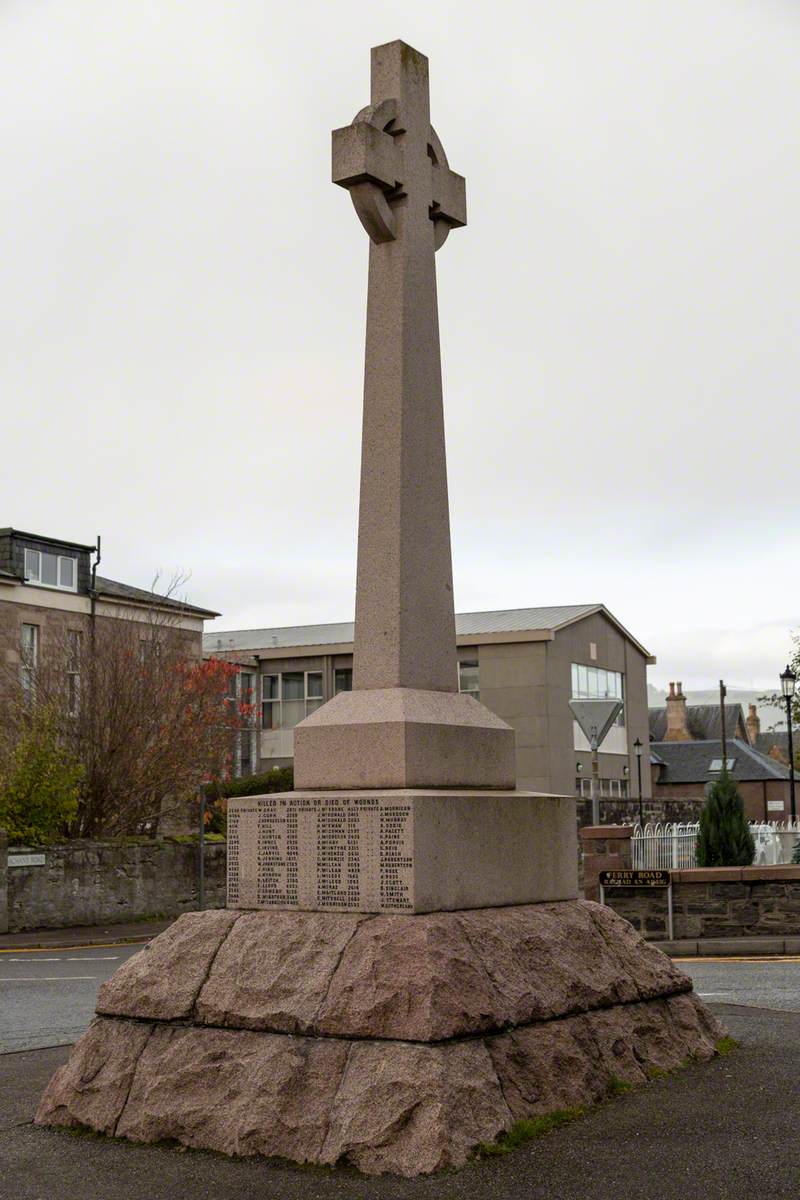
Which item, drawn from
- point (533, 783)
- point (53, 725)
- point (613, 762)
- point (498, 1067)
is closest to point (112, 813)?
point (53, 725)

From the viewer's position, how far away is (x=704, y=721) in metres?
96.9

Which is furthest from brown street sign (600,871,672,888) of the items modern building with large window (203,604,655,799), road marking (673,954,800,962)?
modern building with large window (203,604,655,799)

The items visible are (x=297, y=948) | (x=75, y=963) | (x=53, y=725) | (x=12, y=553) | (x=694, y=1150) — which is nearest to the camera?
(x=694, y=1150)

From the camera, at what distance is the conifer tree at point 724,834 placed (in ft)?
65.8

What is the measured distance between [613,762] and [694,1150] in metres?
46.2

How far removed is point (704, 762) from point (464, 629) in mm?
24986

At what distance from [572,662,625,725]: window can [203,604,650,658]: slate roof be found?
1.78 m

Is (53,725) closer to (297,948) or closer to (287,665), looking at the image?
(297,948)

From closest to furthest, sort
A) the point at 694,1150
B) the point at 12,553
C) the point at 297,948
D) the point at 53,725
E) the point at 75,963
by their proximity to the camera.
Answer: the point at 694,1150, the point at 297,948, the point at 75,963, the point at 53,725, the point at 12,553

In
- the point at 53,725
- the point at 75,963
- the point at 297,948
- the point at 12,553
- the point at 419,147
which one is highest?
the point at 12,553

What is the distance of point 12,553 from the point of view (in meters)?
36.1

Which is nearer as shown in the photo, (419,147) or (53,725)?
(419,147)

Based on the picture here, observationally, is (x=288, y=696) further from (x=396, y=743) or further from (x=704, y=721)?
(x=704, y=721)

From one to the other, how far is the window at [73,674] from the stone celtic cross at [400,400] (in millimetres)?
22230
